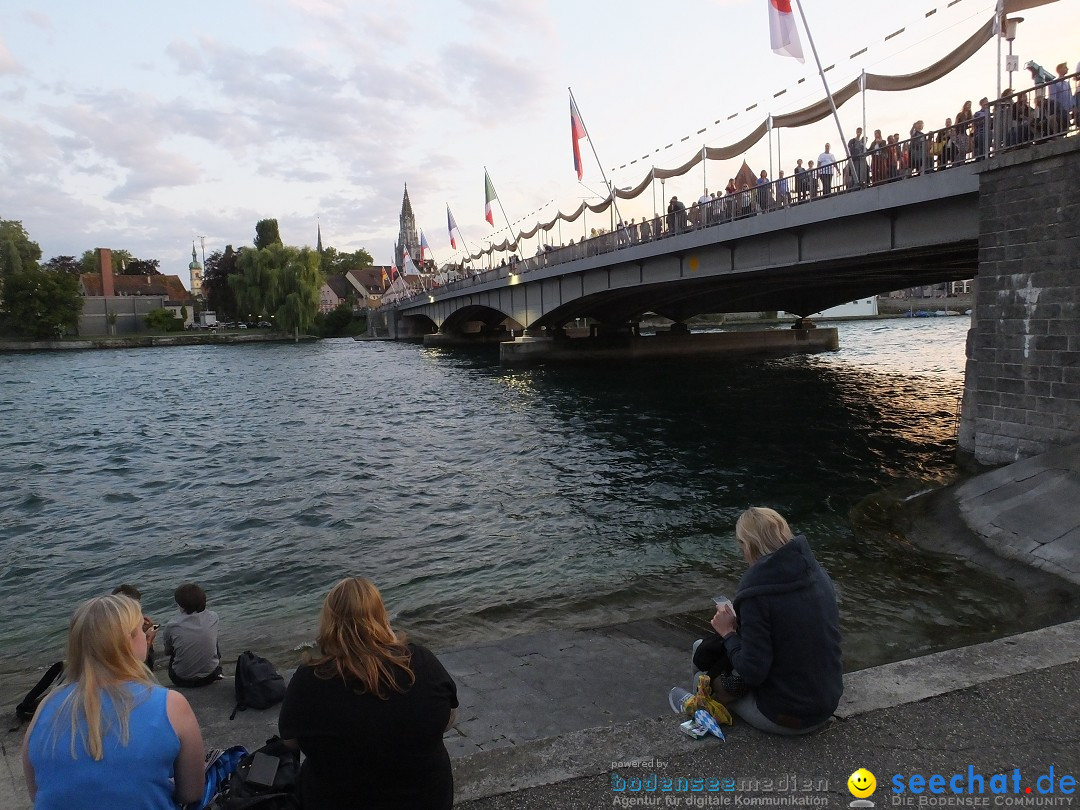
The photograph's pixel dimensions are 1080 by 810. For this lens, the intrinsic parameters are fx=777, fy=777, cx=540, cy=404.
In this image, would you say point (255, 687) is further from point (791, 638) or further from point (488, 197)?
point (488, 197)

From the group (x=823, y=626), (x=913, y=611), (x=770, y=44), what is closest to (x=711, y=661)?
(x=823, y=626)

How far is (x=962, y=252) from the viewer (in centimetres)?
2100

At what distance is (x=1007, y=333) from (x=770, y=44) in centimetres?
1245

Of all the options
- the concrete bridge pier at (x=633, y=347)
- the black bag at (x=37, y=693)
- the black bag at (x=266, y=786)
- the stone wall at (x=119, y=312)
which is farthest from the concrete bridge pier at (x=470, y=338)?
the black bag at (x=266, y=786)

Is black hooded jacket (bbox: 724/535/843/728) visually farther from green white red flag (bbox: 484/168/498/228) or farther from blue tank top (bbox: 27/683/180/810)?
green white red flag (bbox: 484/168/498/228)

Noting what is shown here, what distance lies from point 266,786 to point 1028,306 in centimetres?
1279

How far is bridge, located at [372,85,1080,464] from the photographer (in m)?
11.6

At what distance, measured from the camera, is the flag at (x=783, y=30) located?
68.8ft

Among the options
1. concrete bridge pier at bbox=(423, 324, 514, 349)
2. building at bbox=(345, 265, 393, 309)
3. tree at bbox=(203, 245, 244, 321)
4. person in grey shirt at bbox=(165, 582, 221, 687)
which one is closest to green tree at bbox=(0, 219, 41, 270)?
tree at bbox=(203, 245, 244, 321)

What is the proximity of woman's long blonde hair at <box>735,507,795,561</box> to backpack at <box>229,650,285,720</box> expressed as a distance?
3698 millimetres

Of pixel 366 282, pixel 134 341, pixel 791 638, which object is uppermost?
pixel 366 282

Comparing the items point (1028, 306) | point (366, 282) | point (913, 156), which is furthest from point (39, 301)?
point (1028, 306)

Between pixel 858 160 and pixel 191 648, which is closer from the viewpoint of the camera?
pixel 191 648

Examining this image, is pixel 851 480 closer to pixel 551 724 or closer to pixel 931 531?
pixel 931 531
